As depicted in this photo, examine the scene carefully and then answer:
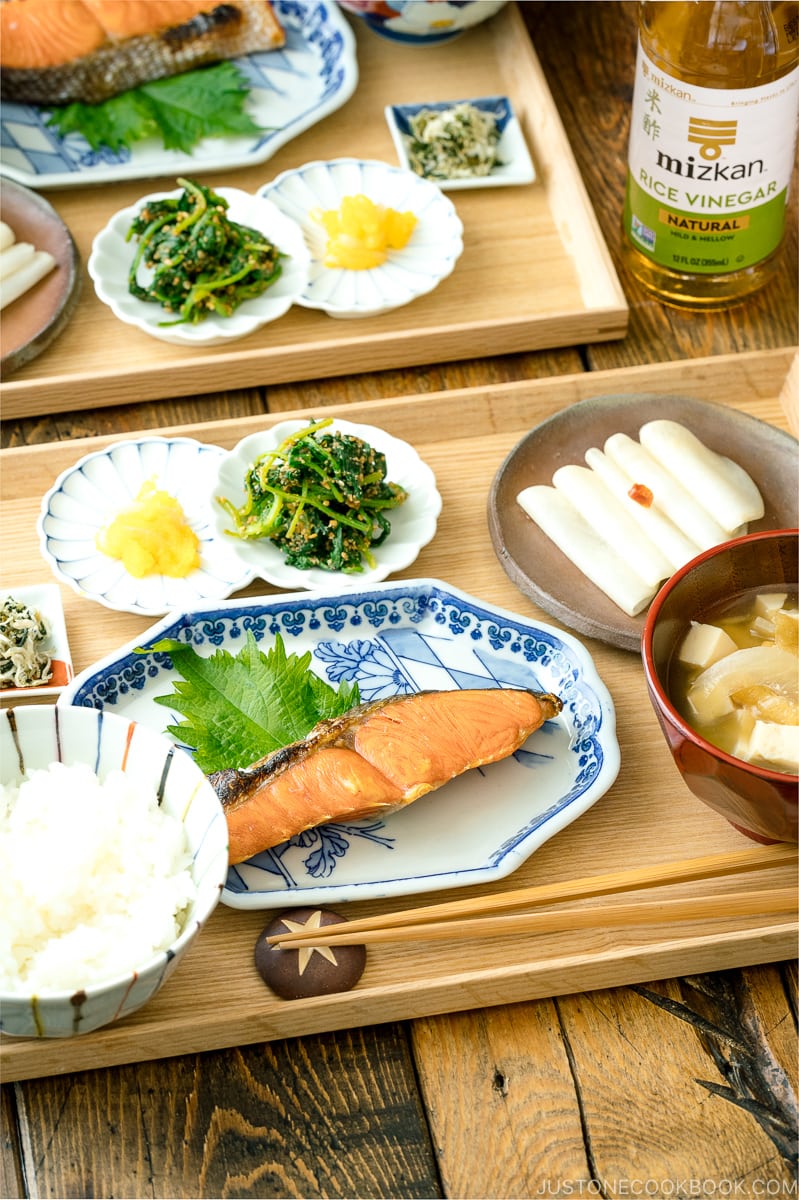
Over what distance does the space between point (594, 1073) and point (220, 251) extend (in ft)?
4.62

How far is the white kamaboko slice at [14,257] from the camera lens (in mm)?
2127

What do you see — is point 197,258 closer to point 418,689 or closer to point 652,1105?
point 418,689

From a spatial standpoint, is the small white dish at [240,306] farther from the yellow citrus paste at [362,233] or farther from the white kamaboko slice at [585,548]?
the white kamaboko slice at [585,548]

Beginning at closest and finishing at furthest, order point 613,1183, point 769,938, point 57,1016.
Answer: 1. point 57,1016
2. point 613,1183
3. point 769,938

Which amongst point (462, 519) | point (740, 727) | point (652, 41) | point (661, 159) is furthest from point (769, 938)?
point (652, 41)

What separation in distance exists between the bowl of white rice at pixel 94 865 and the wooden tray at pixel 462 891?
11 cm

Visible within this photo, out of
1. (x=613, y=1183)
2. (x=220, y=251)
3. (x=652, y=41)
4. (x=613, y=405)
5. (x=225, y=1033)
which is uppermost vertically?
(x=652, y=41)

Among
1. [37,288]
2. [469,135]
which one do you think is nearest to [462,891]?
[37,288]

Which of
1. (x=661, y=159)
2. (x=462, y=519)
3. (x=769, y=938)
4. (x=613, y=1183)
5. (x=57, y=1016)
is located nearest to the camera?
(x=57, y=1016)

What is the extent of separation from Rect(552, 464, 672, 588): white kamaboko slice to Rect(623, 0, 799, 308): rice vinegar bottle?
1.67 ft

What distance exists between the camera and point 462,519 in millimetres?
1888

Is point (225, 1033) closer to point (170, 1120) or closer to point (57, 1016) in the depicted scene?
point (170, 1120)

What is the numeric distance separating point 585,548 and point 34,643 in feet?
2.51

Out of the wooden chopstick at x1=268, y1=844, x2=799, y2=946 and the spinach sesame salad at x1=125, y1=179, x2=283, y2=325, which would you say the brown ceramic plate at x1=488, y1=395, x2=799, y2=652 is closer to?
the wooden chopstick at x1=268, y1=844, x2=799, y2=946
